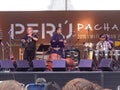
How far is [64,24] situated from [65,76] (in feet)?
20.3

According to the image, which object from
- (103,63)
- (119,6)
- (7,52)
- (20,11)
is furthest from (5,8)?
(103,63)

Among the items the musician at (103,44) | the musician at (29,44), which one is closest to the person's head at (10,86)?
the musician at (29,44)

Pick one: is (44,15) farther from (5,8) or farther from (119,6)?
(119,6)

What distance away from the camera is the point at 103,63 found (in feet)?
41.7

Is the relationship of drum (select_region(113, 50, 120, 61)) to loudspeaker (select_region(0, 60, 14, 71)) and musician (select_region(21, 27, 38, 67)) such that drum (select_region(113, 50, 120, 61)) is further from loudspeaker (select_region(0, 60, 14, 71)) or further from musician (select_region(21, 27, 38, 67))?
loudspeaker (select_region(0, 60, 14, 71))

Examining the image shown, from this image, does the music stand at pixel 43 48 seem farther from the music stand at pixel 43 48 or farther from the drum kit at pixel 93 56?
the drum kit at pixel 93 56

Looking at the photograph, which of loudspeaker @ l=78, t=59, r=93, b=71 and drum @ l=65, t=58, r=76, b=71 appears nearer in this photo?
loudspeaker @ l=78, t=59, r=93, b=71

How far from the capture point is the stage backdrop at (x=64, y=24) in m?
17.2

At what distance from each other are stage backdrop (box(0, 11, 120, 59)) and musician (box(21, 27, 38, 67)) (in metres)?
2.10

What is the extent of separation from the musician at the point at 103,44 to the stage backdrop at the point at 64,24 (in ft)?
3.41

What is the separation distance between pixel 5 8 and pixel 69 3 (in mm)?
2744

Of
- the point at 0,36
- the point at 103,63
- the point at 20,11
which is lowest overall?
the point at 103,63

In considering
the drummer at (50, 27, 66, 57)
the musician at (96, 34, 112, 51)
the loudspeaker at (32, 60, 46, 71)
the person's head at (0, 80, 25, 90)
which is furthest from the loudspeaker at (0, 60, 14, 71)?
the person's head at (0, 80, 25, 90)

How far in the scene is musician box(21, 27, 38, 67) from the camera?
1459 cm
